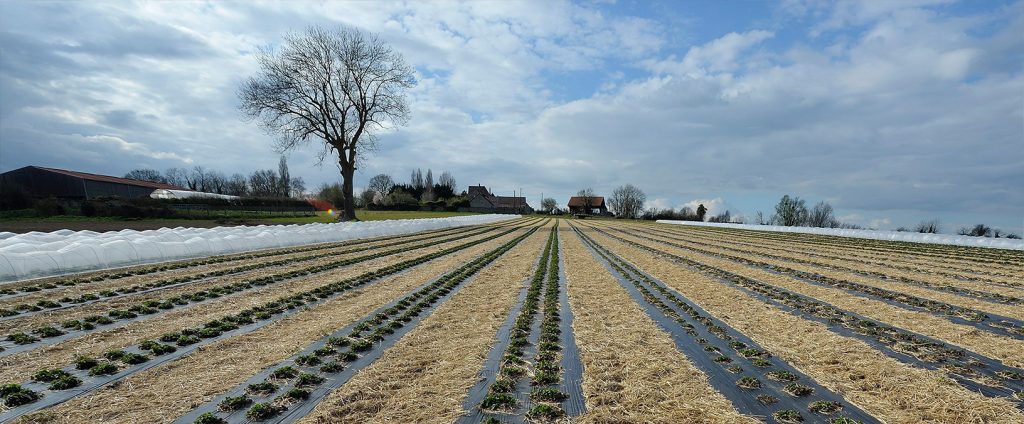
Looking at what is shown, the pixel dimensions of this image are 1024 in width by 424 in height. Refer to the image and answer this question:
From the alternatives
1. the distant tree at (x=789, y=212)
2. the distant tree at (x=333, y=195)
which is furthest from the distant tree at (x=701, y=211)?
the distant tree at (x=333, y=195)

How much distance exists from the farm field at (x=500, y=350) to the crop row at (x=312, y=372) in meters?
0.03

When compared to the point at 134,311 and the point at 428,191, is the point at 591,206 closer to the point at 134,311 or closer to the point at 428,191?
the point at 428,191

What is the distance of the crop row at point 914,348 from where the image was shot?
5209mm

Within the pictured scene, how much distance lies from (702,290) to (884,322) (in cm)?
362

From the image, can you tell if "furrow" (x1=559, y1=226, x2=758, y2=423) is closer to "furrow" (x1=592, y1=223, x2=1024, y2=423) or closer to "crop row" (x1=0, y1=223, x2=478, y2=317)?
"furrow" (x1=592, y1=223, x2=1024, y2=423)

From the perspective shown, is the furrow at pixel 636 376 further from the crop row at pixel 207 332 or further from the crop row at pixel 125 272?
the crop row at pixel 125 272

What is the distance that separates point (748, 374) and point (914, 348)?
3.02m

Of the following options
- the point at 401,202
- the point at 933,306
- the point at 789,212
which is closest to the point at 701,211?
the point at 789,212

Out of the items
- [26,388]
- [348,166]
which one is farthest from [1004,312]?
[348,166]

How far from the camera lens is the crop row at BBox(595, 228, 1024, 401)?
17.1 ft

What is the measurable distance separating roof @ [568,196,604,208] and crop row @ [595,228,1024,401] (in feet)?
390

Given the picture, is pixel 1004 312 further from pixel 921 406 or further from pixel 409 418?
pixel 409 418

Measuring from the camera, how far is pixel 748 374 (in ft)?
17.7

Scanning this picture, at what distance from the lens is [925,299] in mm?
10250
